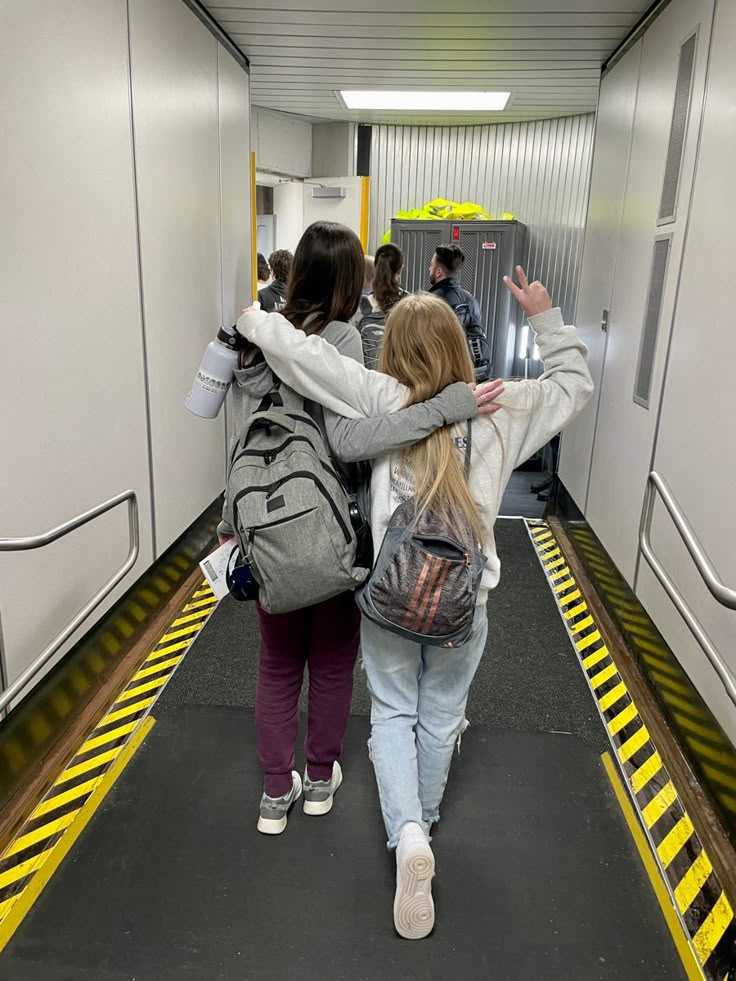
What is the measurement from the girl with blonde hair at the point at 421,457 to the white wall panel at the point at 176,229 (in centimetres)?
187

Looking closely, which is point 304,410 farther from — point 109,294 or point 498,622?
point 498,622

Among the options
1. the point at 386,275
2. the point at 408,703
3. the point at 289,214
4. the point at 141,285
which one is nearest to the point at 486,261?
the point at 289,214

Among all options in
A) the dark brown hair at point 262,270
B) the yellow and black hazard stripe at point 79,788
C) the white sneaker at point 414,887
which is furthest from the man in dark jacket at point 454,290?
the white sneaker at point 414,887

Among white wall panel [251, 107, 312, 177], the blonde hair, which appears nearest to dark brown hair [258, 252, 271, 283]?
white wall panel [251, 107, 312, 177]

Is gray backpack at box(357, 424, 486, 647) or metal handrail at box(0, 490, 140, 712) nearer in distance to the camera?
gray backpack at box(357, 424, 486, 647)

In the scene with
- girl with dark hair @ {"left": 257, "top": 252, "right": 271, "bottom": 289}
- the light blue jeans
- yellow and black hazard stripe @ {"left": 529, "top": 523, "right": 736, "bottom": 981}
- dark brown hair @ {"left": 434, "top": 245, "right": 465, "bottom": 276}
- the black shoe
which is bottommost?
the black shoe

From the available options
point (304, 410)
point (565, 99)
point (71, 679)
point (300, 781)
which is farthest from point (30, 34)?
point (565, 99)

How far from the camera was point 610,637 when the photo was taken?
3.52 m

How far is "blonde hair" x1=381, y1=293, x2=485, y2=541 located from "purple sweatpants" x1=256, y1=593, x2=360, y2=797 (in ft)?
1.41

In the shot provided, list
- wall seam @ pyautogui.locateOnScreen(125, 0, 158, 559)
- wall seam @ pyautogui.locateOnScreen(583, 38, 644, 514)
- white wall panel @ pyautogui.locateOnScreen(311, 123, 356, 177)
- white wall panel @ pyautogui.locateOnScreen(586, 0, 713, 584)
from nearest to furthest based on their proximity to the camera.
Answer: wall seam @ pyautogui.locateOnScreen(125, 0, 158, 559) < white wall panel @ pyautogui.locateOnScreen(586, 0, 713, 584) < wall seam @ pyautogui.locateOnScreen(583, 38, 644, 514) < white wall panel @ pyautogui.locateOnScreen(311, 123, 356, 177)

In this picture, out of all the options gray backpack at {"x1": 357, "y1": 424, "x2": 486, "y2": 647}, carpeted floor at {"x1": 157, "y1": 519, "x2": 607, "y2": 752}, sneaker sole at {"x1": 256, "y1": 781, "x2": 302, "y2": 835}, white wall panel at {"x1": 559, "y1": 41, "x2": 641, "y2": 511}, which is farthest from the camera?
white wall panel at {"x1": 559, "y1": 41, "x2": 641, "y2": 511}

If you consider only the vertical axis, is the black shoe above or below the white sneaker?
below

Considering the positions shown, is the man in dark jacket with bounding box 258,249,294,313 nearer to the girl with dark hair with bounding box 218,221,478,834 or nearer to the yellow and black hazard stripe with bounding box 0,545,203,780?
the yellow and black hazard stripe with bounding box 0,545,203,780

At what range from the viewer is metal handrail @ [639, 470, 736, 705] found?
183 cm
